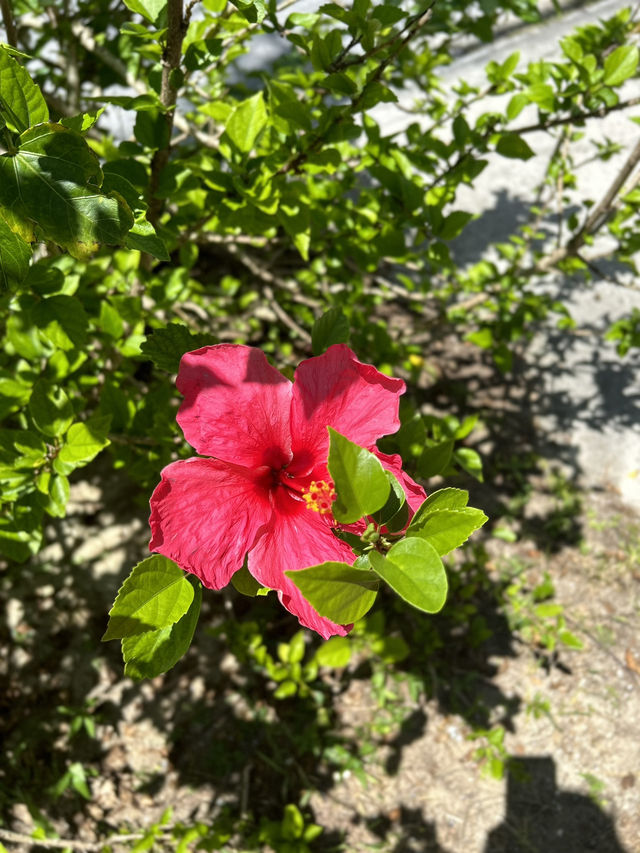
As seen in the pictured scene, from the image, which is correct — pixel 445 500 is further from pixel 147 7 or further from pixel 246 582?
pixel 147 7

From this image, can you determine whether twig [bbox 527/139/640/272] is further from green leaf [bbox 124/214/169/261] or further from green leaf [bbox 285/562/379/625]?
green leaf [bbox 285/562/379/625]

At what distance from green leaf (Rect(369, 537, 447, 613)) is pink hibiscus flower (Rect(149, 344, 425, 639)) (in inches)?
6.7

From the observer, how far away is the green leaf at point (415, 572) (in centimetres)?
80

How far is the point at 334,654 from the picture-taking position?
2.54m

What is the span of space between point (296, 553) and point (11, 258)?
24.0 inches

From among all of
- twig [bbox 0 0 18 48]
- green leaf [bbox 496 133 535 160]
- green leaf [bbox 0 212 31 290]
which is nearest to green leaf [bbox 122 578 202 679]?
green leaf [bbox 0 212 31 290]

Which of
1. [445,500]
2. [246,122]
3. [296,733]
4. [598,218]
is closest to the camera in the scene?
[445,500]

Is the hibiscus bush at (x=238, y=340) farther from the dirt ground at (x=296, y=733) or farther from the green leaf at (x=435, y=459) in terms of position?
the dirt ground at (x=296, y=733)

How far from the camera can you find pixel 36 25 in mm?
2387

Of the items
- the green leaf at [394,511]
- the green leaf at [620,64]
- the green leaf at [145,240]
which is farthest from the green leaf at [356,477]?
the green leaf at [620,64]

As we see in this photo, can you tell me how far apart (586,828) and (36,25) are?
3.82 metres

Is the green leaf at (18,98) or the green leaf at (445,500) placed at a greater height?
the green leaf at (18,98)

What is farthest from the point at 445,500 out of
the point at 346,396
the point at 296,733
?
the point at 296,733

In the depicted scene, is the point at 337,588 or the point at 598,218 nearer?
the point at 337,588
